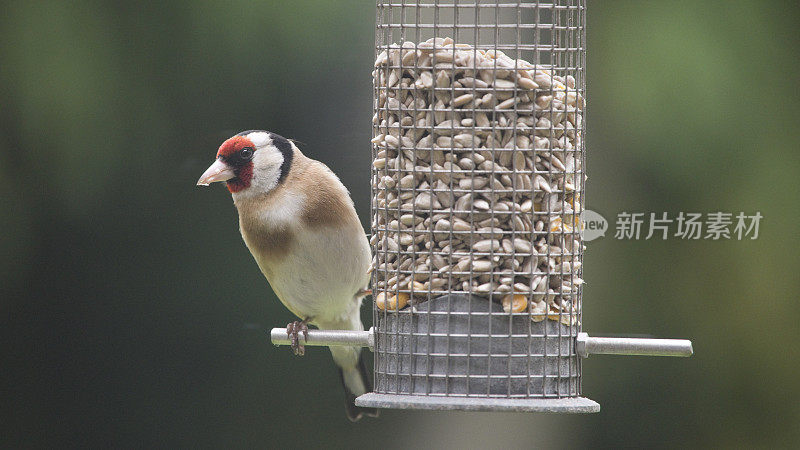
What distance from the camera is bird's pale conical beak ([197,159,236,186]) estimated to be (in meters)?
3.66

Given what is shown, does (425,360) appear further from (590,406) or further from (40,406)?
(40,406)

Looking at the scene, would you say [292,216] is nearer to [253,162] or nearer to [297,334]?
[253,162]

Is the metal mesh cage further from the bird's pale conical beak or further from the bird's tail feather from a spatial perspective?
the bird's tail feather

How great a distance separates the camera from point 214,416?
6.26 meters

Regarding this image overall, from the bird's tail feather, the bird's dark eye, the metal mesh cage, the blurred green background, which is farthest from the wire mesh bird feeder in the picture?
the blurred green background

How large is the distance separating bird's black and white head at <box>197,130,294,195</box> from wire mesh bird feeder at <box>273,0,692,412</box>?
90 centimetres

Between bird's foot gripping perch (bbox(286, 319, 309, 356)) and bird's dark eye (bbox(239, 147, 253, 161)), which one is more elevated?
bird's dark eye (bbox(239, 147, 253, 161))

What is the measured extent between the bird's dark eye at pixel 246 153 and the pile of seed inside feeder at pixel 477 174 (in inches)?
36.3

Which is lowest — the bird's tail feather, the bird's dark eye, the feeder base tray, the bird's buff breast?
the bird's tail feather

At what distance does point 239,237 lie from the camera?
6023 millimetres

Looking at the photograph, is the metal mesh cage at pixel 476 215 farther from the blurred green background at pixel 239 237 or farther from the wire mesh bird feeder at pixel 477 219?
the blurred green background at pixel 239 237

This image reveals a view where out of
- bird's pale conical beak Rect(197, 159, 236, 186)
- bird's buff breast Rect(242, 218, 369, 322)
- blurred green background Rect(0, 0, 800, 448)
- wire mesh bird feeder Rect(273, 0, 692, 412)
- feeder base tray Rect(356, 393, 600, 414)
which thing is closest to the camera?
feeder base tray Rect(356, 393, 600, 414)

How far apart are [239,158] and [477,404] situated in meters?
1.56

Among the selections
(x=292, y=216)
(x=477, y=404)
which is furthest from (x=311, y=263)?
(x=477, y=404)
